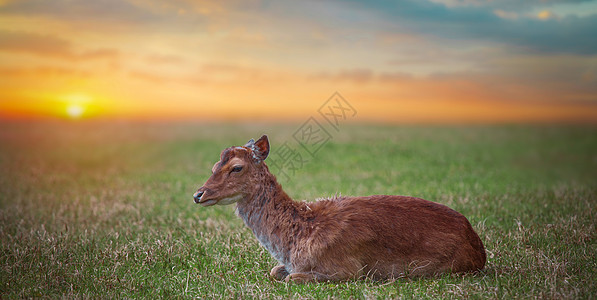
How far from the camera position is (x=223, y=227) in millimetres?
10453

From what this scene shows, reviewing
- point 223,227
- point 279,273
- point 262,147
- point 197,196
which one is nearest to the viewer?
point 197,196

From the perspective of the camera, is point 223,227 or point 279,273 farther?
point 223,227

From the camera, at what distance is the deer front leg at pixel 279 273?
7336 millimetres

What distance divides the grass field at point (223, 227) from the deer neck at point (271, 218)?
1.62 feet

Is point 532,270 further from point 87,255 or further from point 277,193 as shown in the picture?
point 87,255

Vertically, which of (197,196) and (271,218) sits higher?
(197,196)

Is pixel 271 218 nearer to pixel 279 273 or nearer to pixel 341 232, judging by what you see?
pixel 279 273

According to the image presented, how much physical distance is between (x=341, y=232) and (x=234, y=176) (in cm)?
157

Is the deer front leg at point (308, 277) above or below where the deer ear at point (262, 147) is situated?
below

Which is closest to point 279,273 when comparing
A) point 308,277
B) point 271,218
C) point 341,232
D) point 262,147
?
point 308,277

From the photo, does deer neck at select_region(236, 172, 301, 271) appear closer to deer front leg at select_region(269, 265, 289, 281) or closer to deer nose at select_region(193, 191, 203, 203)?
deer front leg at select_region(269, 265, 289, 281)

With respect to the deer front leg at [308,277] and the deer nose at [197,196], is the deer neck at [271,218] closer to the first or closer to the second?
the deer front leg at [308,277]

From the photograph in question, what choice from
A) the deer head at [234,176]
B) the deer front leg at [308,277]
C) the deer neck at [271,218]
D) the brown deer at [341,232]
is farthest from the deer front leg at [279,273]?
the deer head at [234,176]

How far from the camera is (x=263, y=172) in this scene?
7262mm
